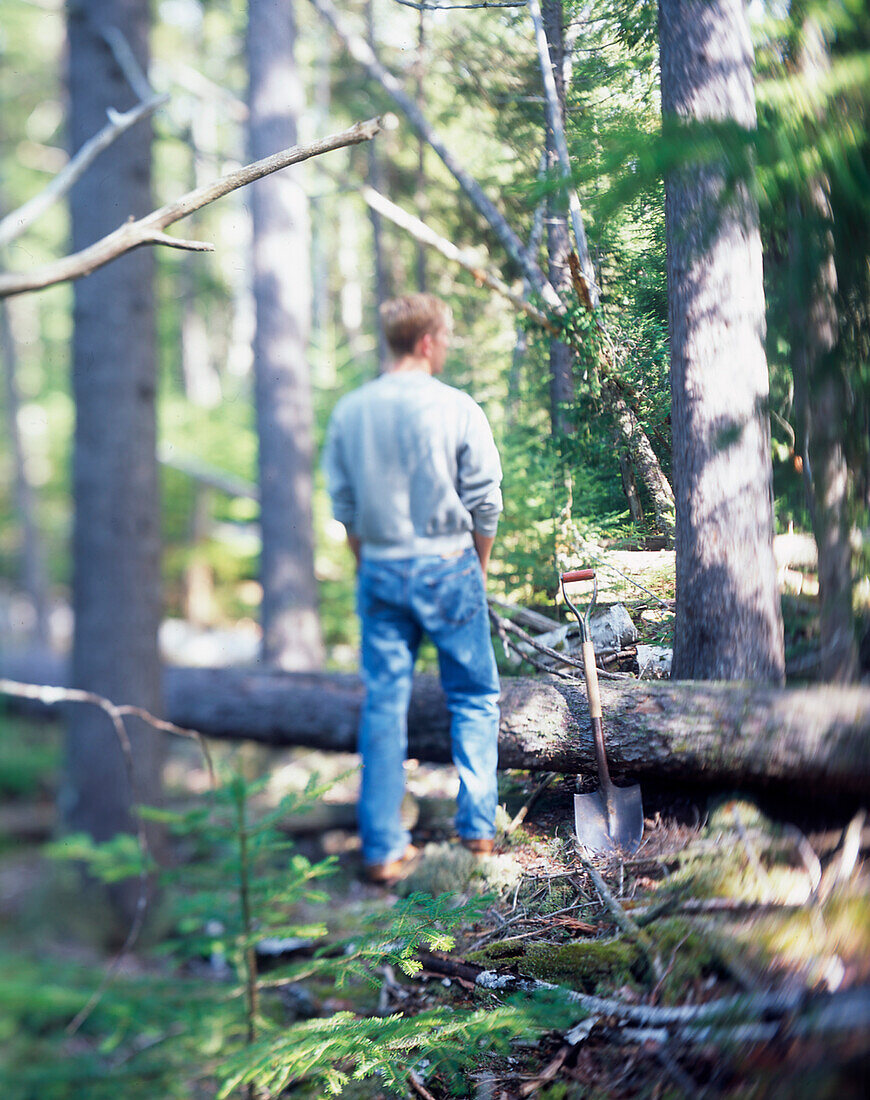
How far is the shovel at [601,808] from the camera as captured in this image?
→ 5.02 ft

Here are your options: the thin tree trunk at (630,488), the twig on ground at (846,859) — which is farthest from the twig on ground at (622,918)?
the thin tree trunk at (630,488)

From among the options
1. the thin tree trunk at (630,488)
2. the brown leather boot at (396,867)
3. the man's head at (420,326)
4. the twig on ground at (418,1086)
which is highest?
the man's head at (420,326)

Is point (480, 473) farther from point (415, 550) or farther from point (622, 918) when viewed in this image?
point (622, 918)

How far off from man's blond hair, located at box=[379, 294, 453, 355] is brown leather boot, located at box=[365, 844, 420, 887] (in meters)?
1.58

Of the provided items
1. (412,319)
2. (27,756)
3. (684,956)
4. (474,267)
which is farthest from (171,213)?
(27,756)

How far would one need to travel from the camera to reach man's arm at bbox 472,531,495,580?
6.77 ft

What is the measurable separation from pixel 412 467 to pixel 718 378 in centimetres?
95

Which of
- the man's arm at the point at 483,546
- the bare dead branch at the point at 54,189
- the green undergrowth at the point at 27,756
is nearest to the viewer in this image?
the man's arm at the point at 483,546

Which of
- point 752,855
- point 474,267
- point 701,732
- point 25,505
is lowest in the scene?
point 752,855

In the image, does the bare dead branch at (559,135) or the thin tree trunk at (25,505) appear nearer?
the bare dead branch at (559,135)

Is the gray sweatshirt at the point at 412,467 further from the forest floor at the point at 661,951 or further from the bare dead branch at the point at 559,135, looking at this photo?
the forest floor at the point at 661,951

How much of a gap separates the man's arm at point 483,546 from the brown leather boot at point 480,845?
66 centimetres

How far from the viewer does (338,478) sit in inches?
101

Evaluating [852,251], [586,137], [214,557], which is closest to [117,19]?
[586,137]
